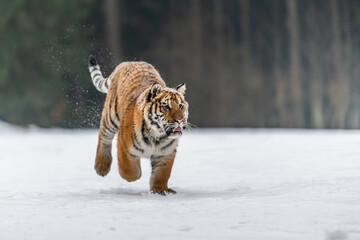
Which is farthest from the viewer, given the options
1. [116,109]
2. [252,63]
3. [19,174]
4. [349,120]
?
[252,63]

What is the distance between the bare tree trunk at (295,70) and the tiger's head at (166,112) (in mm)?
9167

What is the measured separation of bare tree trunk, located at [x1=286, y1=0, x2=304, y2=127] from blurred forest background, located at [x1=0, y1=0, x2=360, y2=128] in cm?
2

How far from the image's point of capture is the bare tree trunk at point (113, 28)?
13.0 m

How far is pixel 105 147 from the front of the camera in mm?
5117

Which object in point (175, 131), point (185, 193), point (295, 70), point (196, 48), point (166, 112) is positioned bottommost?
point (185, 193)

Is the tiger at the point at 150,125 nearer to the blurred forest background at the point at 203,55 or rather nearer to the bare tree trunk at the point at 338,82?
the blurred forest background at the point at 203,55

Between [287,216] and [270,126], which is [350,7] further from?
[287,216]

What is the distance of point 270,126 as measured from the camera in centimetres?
1301

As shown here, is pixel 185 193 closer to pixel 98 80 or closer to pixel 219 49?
pixel 98 80

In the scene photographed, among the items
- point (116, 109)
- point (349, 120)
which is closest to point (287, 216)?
point (116, 109)

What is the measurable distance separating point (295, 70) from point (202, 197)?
31.3ft

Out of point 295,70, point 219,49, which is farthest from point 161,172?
point 219,49

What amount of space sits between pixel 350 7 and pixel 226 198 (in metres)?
10.1

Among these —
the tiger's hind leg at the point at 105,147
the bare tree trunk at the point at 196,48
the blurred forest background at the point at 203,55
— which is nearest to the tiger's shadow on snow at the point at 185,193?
the tiger's hind leg at the point at 105,147
